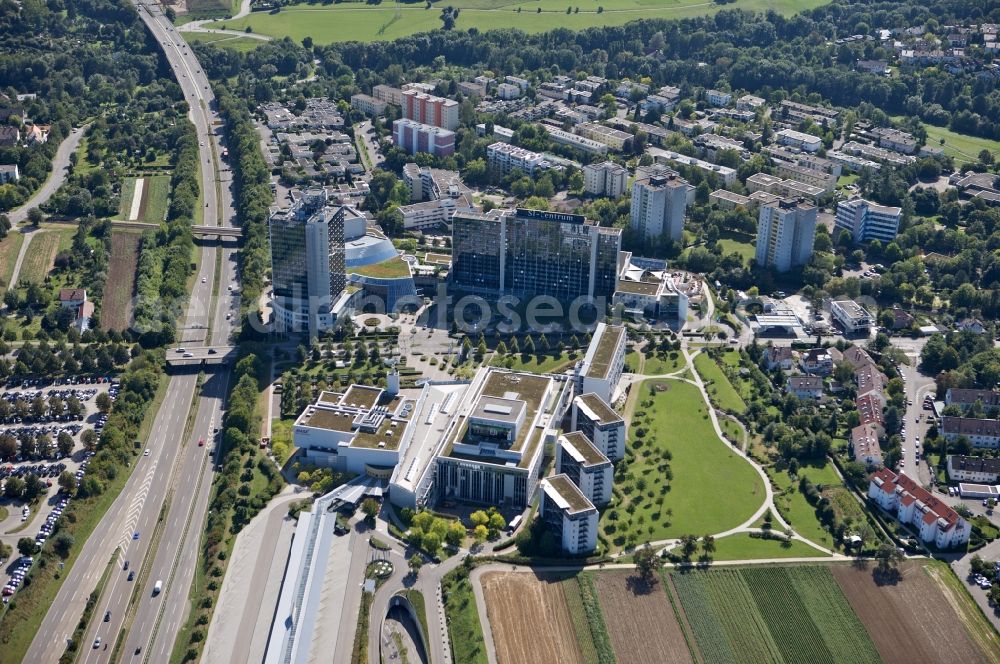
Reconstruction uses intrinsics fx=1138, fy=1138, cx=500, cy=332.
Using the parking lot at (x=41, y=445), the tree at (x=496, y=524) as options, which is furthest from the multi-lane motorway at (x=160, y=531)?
the tree at (x=496, y=524)

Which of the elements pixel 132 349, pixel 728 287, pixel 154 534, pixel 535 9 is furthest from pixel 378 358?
pixel 535 9

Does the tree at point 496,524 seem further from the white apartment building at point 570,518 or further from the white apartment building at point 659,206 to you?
the white apartment building at point 659,206

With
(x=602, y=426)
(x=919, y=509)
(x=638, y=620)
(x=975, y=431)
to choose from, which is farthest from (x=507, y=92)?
(x=638, y=620)

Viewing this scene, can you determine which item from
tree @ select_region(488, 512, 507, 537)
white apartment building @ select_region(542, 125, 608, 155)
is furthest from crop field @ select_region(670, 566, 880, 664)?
white apartment building @ select_region(542, 125, 608, 155)

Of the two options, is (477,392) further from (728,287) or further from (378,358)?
(728,287)

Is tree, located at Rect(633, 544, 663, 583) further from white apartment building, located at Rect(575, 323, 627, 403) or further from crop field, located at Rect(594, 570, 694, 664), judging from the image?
white apartment building, located at Rect(575, 323, 627, 403)

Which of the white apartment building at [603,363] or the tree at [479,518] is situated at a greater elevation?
the white apartment building at [603,363]
